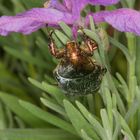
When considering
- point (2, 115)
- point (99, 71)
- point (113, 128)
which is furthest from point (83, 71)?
point (2, 115)

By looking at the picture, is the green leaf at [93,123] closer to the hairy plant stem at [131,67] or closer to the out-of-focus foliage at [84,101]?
the out-of-focus foliage at [84,101]

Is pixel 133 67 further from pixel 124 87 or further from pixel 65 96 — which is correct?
pixel 65 96

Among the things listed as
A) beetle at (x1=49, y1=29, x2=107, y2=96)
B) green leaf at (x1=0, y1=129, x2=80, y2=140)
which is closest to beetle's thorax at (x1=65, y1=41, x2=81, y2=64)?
beetle at (x1=49, y1=29, x2=107, y2=96)

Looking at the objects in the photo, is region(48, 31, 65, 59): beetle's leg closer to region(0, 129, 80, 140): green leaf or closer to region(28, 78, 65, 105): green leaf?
region(28, 78, 65, 105): green leaf

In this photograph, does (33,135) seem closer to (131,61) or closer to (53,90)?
(53,90)

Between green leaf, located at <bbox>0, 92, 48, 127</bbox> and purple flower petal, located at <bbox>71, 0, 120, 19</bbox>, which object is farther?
green leaf, located at <bbox>0, 92, 48, 127</bbox>

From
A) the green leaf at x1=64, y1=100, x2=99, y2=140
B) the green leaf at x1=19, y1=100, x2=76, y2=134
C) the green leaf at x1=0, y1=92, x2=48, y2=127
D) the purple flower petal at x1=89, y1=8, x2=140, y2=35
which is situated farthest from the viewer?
the green leaf at x1=0, y1=92, x2=48, y2=127

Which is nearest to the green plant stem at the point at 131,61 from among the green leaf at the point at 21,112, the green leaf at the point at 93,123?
the green leaf at the point at 93,123

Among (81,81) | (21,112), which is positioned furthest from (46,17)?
(21,112)
